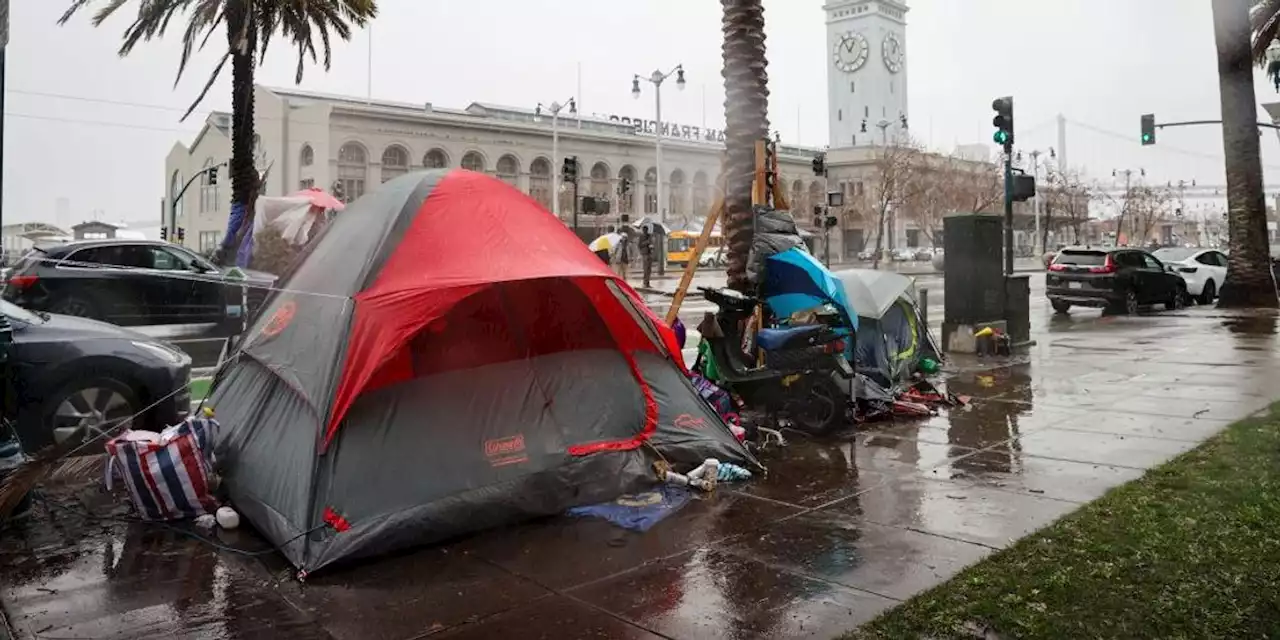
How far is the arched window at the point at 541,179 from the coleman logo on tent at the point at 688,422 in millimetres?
50696

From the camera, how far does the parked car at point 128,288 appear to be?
41.3 feet

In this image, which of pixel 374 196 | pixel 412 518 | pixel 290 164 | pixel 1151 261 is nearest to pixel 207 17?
pixel 374 196

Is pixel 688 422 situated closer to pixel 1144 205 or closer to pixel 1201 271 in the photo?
pixel 1201 271

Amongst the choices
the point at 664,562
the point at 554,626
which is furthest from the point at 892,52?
the point at 554,626

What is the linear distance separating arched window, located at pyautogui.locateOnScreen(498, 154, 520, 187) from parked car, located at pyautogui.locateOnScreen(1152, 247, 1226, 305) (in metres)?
38.3

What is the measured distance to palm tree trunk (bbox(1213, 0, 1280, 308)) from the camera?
19719mm

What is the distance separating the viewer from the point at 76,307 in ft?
41.7

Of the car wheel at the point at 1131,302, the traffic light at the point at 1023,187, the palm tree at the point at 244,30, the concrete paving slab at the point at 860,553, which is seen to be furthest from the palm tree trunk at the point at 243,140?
the car wheel at the point at 1131,302

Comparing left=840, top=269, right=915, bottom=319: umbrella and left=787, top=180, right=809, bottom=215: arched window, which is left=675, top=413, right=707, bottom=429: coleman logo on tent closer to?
left=840, top=269, right=915, bottom=319: umbrella

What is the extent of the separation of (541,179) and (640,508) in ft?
173

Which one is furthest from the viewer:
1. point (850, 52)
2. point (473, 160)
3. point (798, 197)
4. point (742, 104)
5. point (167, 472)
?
point (850, 52)

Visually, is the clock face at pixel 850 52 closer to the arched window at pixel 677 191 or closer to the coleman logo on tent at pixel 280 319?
the arched window at pixel 677 191

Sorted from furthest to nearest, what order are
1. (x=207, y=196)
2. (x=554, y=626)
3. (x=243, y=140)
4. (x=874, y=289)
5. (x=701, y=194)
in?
(x=701, y=194) → (x=207, y=196) → (x=243, y=140) → (x=874, y=289) → (x=554, y=626)

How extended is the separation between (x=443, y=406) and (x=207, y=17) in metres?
14.5
